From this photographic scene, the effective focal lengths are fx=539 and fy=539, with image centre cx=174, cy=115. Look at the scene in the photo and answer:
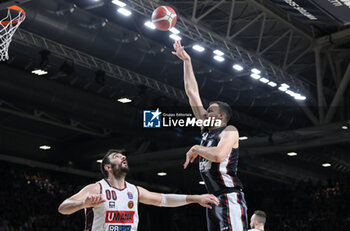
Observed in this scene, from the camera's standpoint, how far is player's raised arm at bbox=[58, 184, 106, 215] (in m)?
4.60

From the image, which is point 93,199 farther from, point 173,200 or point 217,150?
point 217,150

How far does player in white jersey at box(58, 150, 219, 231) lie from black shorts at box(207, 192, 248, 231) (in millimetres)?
109

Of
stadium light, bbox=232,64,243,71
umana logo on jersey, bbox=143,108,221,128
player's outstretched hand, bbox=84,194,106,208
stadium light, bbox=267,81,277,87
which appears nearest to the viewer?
player's outstretched hand, bbox=84,194,106,208

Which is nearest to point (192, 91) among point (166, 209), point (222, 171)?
point (222, 171)

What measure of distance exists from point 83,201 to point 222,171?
4.41 ft

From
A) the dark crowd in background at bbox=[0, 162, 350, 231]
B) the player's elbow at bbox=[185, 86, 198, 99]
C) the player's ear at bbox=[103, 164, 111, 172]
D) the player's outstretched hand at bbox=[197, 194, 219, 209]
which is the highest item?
the dark crowd in background at bbox=[0, 162, 350, 231]

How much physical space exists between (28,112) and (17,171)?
364cm

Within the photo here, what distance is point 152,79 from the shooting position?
15742mm

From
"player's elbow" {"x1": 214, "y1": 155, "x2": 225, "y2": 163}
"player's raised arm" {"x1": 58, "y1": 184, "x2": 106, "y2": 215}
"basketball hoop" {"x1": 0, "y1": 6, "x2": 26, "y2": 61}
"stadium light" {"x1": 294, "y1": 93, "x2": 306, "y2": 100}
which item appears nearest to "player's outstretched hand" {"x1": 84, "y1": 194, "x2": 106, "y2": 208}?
"player's raised arm" {"x1": 58, "y1": 184, "x2": 106, "y2": 215}

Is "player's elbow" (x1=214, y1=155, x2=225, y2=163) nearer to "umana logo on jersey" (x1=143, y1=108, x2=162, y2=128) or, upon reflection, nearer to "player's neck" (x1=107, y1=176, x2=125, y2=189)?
"player's neck" (x1=107, y1=176, x2=125, y2=189)

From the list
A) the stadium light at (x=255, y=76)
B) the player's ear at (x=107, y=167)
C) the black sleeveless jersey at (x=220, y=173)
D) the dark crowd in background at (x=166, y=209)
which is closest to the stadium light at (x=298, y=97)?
the stadium light at (x=255, y=76)

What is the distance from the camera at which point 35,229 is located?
20016 mm

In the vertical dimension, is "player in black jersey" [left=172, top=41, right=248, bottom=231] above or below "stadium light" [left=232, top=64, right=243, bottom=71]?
below

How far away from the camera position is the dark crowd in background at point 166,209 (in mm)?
20672
